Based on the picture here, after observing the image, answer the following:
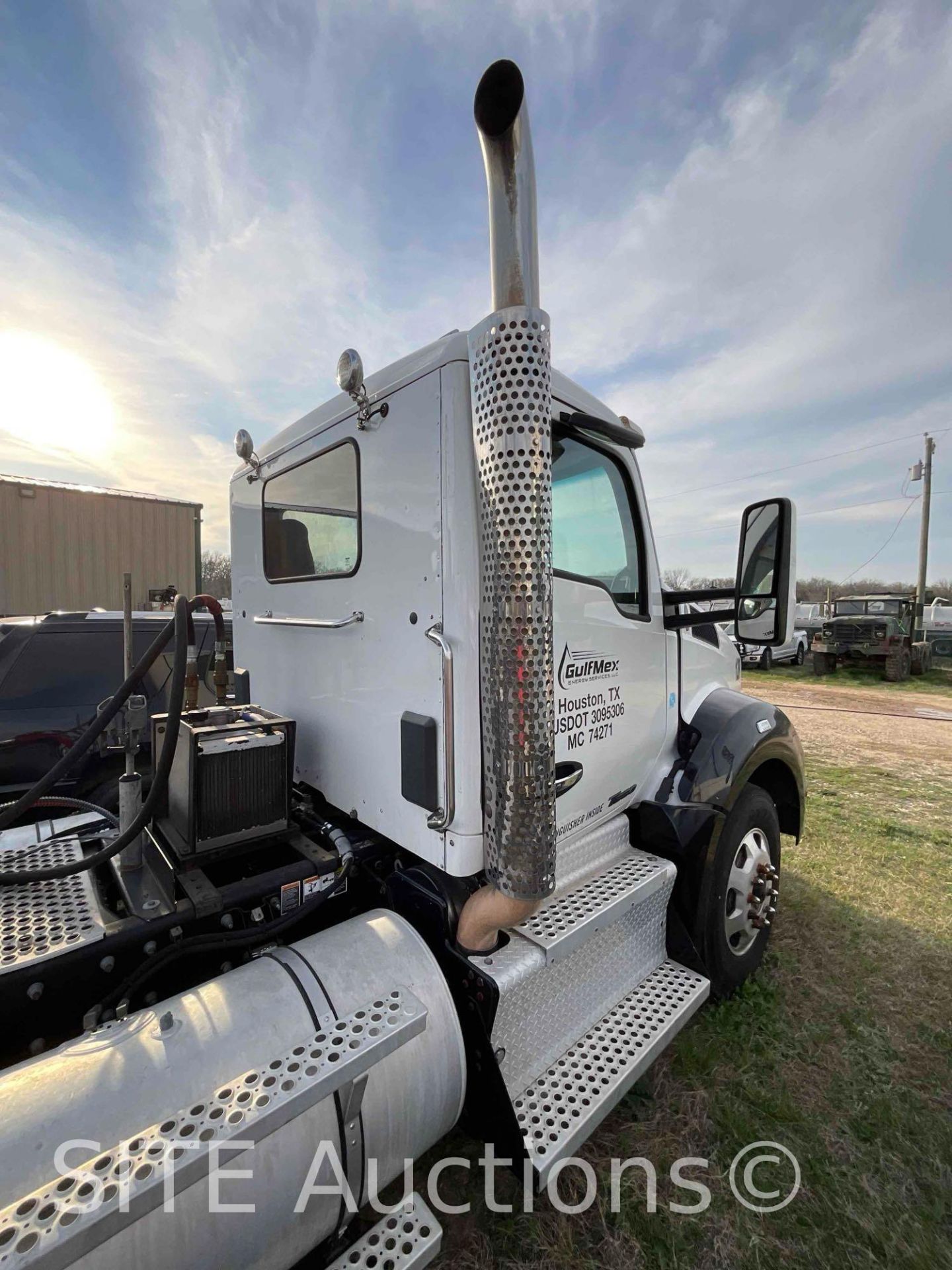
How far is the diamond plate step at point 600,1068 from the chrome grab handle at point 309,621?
1.69 m

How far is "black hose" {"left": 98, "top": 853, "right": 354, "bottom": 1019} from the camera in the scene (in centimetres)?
170

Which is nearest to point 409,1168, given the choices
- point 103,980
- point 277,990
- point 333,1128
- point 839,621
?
point 333,1128

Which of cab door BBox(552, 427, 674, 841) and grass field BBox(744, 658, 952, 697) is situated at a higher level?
cab door BBox(552, 427, 674, 841)

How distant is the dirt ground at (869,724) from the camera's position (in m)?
7.62

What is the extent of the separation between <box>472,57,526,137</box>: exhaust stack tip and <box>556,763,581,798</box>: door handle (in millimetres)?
1929

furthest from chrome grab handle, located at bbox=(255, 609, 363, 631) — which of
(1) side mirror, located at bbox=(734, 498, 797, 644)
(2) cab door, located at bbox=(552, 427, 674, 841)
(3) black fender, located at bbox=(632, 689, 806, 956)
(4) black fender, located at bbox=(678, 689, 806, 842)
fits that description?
(4) black fender, located at bbox=(678, 689, 806, 842)

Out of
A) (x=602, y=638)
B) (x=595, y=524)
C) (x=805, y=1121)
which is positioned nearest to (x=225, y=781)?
(x=602, y=638)

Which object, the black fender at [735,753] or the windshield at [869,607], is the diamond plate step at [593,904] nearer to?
the black fender at [735,753]

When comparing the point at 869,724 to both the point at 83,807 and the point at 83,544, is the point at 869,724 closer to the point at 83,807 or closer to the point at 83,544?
the point at 83,807

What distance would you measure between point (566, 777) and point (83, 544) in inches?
669

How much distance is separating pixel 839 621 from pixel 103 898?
736 inches

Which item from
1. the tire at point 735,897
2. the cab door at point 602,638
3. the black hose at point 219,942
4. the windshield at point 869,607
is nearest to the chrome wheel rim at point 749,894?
the tire at point 735,897

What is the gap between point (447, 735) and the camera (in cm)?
185

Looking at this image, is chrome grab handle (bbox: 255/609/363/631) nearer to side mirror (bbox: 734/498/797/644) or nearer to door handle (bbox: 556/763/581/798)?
door handle (bbox: 556/763/581/798)
